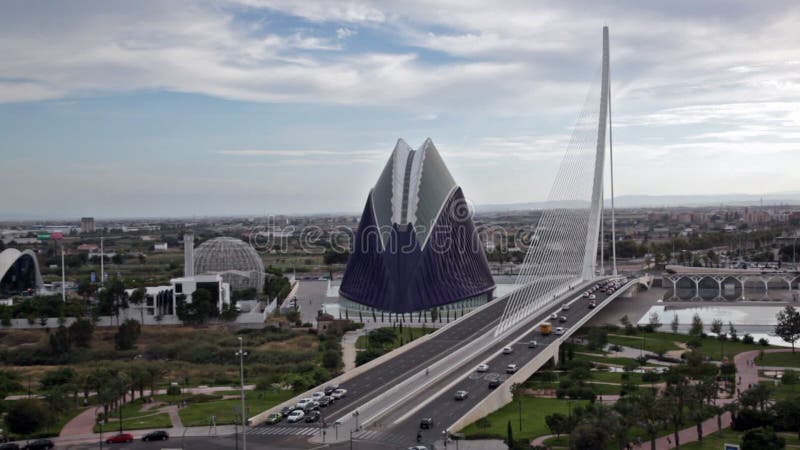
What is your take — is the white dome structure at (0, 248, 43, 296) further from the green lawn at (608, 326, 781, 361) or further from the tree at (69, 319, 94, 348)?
the green lawn at (608, 326, 781, 361)

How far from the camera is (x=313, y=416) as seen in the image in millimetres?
22500

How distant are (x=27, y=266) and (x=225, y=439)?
44.3 meters

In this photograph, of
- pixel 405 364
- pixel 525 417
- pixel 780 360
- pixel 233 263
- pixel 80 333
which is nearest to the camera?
pixel 525 417

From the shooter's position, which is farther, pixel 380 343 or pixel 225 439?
pixel 380 343

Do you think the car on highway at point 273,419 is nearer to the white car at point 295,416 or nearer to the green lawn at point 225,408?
the white car at point 295,416

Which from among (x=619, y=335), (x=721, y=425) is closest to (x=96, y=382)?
(x=721, y=425)

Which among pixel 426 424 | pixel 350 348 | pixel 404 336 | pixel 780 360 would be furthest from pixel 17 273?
pixel 780 360

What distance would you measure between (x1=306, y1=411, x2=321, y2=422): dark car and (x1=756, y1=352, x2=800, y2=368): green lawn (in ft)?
60.3

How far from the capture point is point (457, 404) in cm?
2302

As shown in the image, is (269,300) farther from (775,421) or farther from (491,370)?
(775,421)

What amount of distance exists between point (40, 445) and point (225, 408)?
5.65 metres

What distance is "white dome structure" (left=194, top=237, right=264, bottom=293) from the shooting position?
56250mm

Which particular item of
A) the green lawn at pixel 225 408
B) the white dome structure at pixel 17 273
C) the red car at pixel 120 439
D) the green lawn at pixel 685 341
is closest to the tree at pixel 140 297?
the white dome structure at pixel 17 273

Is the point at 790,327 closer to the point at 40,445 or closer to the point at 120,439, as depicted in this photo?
the point at 120,439
